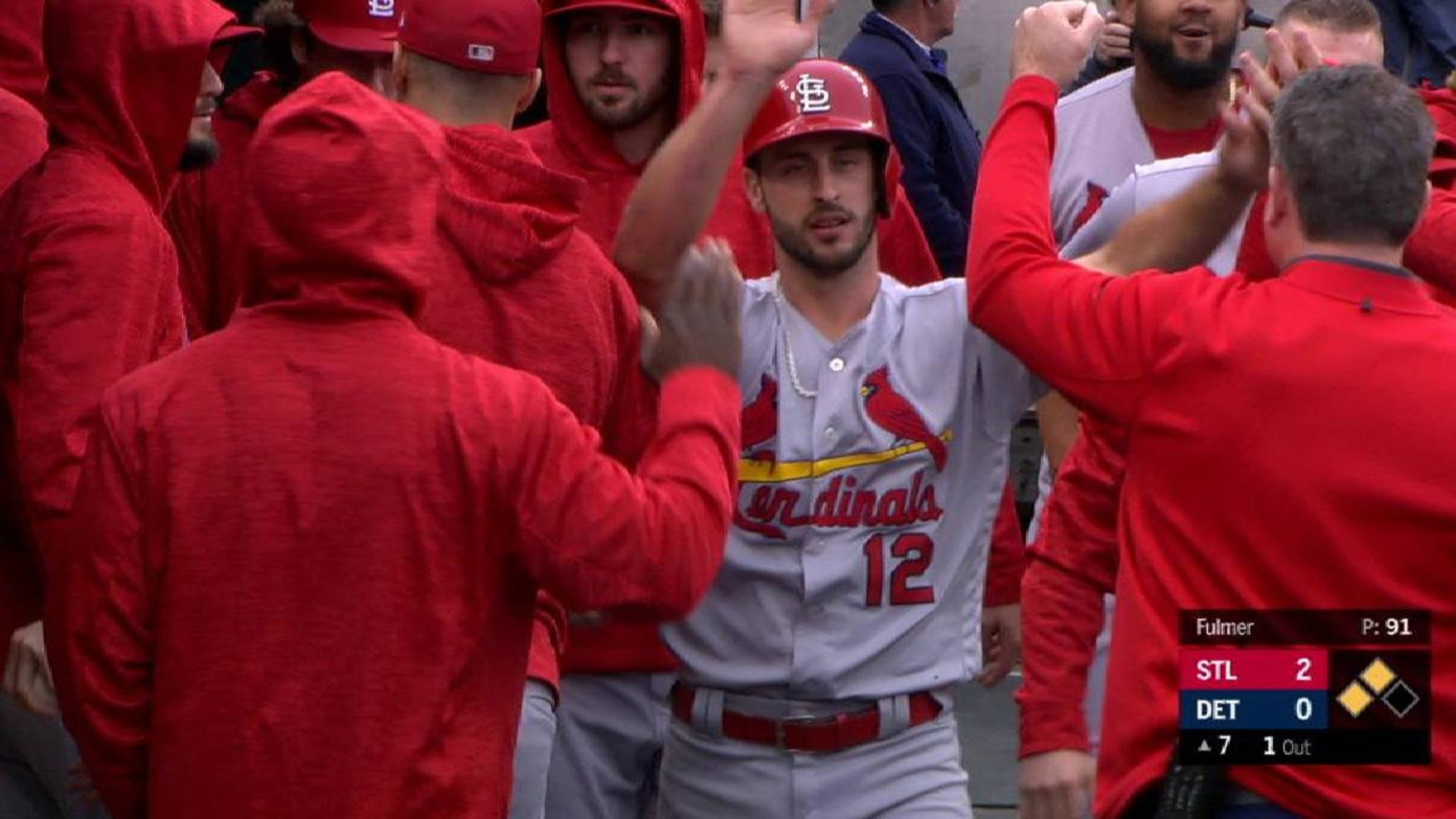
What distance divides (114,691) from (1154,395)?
158 cm

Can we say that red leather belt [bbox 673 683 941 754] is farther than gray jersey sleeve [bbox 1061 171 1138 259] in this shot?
No

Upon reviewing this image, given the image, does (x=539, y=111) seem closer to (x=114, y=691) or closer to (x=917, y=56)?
(x=917, y=56)

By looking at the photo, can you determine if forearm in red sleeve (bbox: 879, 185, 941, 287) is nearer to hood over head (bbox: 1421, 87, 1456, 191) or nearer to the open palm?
hood over head (bbox: 1421, 87, 1456, 191)

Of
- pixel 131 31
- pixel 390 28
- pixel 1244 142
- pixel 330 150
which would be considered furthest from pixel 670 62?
pixel 330 150

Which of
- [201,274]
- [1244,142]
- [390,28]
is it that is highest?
[1244,142]

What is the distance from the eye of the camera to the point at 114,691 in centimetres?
381

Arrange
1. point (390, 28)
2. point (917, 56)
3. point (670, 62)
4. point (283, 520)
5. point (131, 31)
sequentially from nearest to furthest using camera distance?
point (283, 520), point (131, 31), point (670, 62), point (390, 28), point (917, 56)

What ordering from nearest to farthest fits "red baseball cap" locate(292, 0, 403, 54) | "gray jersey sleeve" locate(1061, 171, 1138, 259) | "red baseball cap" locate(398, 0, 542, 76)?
"red baseball cap" locate(398, 0, 542, 76) < "gray jersey sleeve" locate(1061, 171, 1138, 259) < "red baseball cap" locate(292, 0, 403, 54)

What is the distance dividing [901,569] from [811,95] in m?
0.94

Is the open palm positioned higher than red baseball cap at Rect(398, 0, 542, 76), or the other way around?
the open palm

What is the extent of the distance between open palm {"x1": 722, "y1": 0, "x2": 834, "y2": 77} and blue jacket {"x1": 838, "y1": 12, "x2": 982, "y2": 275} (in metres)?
3.26

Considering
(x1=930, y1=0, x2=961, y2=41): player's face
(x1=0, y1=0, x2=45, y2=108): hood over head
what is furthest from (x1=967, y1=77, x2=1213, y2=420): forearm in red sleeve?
(x1=930, y1=0, x2=961, y2=41): player's face

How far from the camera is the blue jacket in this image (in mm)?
7668

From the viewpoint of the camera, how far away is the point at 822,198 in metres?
5.23
